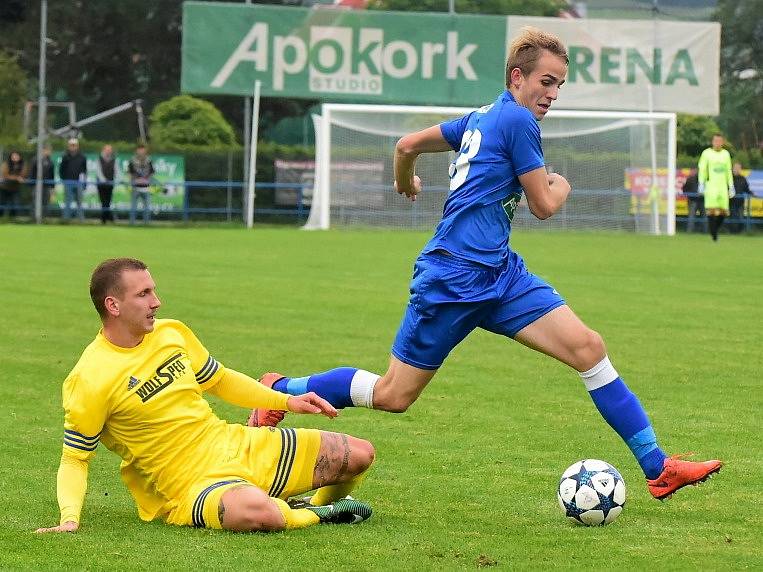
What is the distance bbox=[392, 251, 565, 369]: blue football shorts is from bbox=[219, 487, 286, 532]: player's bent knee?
105 cm

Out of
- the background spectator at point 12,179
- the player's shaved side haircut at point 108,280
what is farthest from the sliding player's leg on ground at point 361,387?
the background spectator at point 12,179

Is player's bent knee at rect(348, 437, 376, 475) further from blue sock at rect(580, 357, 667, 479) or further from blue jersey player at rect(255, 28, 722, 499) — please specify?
blue sock at rect(580, 357, 667, 479)

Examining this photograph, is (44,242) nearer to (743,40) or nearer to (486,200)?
(486,200)

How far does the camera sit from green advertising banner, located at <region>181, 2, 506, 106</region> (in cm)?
3334

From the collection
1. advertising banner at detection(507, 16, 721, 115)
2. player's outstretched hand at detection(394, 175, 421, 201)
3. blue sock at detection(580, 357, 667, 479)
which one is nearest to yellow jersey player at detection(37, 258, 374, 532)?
blue sock at detection(580, 357, 667, 479)

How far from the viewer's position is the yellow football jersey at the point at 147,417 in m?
5.42

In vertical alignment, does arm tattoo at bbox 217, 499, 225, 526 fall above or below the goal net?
below

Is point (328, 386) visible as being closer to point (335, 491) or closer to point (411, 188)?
point (335, 491)

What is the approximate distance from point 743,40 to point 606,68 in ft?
64.6

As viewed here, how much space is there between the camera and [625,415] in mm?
6012

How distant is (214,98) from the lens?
1988 inches

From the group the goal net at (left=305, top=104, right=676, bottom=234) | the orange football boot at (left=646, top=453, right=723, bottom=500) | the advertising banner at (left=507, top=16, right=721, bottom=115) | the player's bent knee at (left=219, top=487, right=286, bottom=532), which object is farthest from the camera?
the advertising banner at (left=507, top=16, right=721, bottom=115)

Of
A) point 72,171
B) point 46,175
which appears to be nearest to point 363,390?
point 72,171

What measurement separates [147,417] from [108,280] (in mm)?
533
